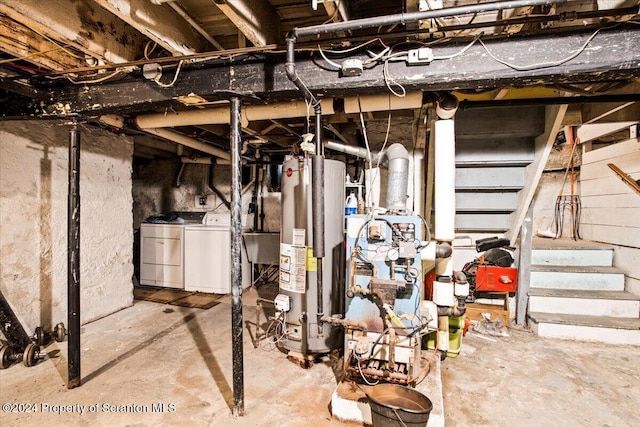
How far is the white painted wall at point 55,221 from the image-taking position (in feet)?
8.00

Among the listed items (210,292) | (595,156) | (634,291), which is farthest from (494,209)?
(210,292)

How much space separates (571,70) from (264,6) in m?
1.50

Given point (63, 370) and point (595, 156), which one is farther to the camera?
point (595, 156)

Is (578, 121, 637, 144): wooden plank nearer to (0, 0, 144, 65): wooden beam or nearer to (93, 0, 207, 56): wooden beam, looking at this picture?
(93, 0, 207, 56): wooden beam

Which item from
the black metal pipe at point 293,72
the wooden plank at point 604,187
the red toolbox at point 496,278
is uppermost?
the black metal pipe at point 293,72

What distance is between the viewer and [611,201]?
3.22 metres

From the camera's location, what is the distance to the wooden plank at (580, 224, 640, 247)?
288 cm

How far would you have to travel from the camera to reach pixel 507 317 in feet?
9.74

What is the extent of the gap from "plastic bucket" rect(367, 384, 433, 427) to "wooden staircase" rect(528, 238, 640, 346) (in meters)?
1.90

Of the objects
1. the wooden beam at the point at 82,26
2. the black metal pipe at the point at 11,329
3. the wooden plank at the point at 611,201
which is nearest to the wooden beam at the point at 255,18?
the wooden beam at the point at 82,26

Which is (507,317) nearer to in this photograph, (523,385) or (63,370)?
(523,385)

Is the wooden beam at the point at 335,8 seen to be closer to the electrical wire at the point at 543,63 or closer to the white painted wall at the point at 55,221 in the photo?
the electrical wire at the point at 543,63

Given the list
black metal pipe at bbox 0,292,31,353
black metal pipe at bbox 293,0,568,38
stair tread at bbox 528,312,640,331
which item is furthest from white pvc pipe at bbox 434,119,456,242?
black metal pipe at bbox 0,292,31,353

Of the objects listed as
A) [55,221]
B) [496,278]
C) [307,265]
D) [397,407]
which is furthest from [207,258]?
[496,278]
